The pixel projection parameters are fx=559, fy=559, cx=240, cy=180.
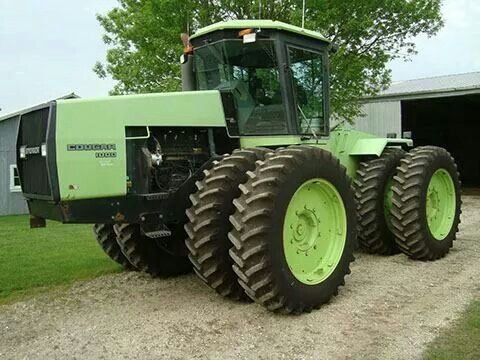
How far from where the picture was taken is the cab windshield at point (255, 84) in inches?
249

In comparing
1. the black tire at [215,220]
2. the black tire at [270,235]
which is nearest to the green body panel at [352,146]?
the black tire at [270,235]

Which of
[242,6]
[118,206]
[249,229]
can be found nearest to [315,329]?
[249,229]

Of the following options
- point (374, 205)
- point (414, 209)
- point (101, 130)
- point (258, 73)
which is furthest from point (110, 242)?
point (414, 209)

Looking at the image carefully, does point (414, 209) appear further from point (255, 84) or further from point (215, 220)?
point (215, 220)

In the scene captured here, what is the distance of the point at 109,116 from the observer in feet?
17.0

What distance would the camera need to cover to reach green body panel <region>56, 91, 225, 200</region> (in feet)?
16.0

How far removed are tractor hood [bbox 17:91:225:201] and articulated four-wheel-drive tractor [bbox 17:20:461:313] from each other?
0.03 feet

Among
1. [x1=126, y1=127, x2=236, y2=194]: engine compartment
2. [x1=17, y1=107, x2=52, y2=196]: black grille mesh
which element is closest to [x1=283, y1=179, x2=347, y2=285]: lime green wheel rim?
[x1=126, y1=127, x2=236, y2=194]: engine compartment

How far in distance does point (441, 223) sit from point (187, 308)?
4439mm

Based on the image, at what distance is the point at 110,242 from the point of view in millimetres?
7199

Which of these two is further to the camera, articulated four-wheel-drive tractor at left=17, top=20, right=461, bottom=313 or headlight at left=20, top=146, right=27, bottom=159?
headlight at left=20, top=146, right=27, bottom=159

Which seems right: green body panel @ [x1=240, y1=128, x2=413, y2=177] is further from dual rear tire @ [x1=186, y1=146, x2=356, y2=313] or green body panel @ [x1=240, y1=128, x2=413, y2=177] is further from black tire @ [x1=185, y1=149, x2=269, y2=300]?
black tire @ [x1=185, y1=149, x2=269, y2=300]

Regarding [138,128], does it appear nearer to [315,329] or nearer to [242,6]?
[315,329]

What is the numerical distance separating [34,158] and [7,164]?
58.4 ft
